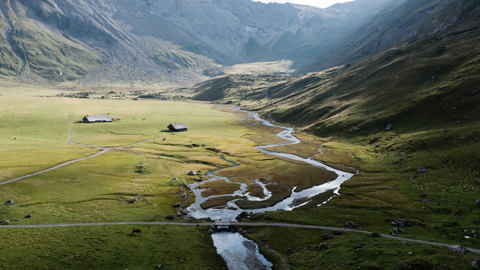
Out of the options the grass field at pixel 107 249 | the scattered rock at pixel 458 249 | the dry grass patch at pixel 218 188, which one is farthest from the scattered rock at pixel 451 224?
the dry grass patch at pixel 218 188

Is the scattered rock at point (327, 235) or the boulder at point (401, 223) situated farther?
the boulder at point (401, 223)

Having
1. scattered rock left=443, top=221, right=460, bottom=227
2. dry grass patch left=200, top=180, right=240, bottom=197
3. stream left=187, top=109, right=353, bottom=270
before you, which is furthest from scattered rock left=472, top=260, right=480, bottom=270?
dry grass patch left=200, top=180, right=240, bottom=197

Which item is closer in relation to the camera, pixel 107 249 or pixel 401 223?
pixel 107 249

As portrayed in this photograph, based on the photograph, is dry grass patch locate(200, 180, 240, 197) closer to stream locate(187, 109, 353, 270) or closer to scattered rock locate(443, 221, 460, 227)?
stream locate(187, 109, 353, 270)

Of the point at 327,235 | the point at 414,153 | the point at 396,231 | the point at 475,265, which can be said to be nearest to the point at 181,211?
the point at 327,235

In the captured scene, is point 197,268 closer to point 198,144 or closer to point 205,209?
point 205,209

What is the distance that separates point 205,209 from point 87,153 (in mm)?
77993

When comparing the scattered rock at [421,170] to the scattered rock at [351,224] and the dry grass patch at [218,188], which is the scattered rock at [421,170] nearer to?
the scattered rock at [351,224]

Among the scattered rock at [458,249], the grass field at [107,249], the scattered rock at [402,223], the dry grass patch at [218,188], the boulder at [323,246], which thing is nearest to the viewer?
the scattered rock at [458,249]

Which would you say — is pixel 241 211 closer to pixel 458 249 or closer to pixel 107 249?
pixel 107 249

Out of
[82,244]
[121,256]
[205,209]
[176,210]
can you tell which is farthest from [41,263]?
[205,209]

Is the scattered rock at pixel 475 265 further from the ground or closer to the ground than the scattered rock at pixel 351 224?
further from the ground

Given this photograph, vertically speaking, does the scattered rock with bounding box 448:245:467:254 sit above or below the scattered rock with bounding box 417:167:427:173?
below

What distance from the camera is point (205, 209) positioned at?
81.0m
